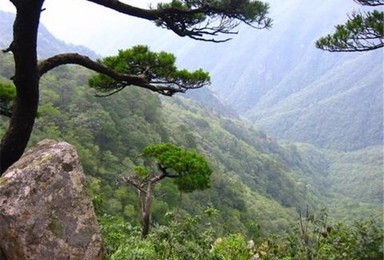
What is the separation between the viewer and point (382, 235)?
559 centimetres

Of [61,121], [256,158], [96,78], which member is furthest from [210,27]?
[256,158]

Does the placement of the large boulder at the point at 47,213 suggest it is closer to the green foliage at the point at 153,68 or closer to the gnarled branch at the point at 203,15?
the gnarled branch at the point at 203,15

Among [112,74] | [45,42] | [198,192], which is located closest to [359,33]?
[112,74]

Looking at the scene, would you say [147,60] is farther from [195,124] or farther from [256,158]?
[195,124]

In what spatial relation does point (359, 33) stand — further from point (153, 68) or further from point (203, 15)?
point (153, 68)

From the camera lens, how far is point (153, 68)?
626 cm

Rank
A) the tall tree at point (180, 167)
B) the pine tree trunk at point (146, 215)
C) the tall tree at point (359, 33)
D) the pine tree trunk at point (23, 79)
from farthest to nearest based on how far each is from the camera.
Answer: the tall tree at point (180, 167)
the pine tree trunk at point (146, 215)
the tall tree at point (359, 33)
the pine tree trunk at point (23, 79)

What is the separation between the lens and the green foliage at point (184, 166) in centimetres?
1054

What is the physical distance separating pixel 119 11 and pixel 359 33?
2997mm

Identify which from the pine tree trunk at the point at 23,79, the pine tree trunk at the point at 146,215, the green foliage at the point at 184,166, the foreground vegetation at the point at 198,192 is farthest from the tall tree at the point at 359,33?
the pine tree trunk at the point at 146,215

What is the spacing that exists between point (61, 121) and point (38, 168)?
4248 cm

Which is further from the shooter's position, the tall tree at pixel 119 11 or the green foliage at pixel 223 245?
the green foliage at pixel 223 245

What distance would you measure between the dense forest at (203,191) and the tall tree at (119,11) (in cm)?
166

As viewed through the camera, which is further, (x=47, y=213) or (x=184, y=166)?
(x=184, y=166)
